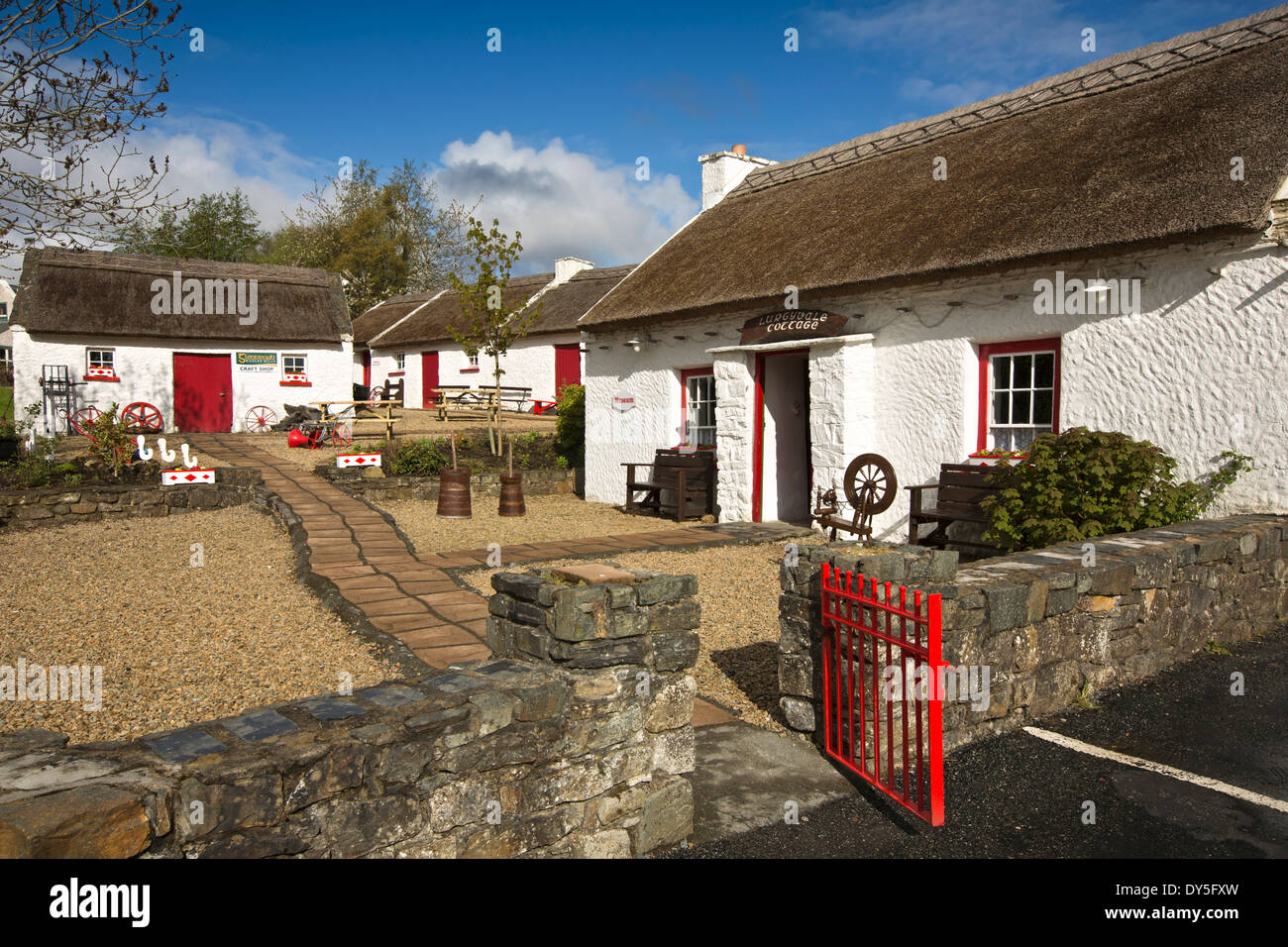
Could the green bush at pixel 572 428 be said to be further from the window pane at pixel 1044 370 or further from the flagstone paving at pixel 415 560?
the window pane at pixel 1044 370

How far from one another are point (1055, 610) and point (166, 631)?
224 inches

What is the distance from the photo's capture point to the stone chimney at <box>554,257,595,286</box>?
2686 centimetres

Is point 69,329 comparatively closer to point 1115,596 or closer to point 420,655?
point 420,655

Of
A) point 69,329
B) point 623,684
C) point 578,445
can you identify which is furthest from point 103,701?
point 69,329

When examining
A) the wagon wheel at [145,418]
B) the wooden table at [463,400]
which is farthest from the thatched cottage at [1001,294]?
the wagon wheel at [145,418]

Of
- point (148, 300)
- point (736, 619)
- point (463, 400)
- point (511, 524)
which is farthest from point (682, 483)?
point (148, 300)

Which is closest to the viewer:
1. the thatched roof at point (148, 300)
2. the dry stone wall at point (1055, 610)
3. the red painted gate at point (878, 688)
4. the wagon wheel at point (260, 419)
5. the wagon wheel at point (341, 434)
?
the red painted gate at point (878, 688)

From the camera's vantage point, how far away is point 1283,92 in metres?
7.31

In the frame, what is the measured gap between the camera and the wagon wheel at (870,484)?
9.41 meters

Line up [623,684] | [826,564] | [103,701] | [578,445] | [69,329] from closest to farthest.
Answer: [623,684]
[826,564]
[103,701]
[578,445]
[69,329]

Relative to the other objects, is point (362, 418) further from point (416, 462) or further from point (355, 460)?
point (355, 460)

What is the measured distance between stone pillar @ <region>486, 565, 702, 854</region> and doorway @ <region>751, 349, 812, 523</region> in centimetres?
775

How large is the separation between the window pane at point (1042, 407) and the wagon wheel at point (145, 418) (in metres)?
18.2
